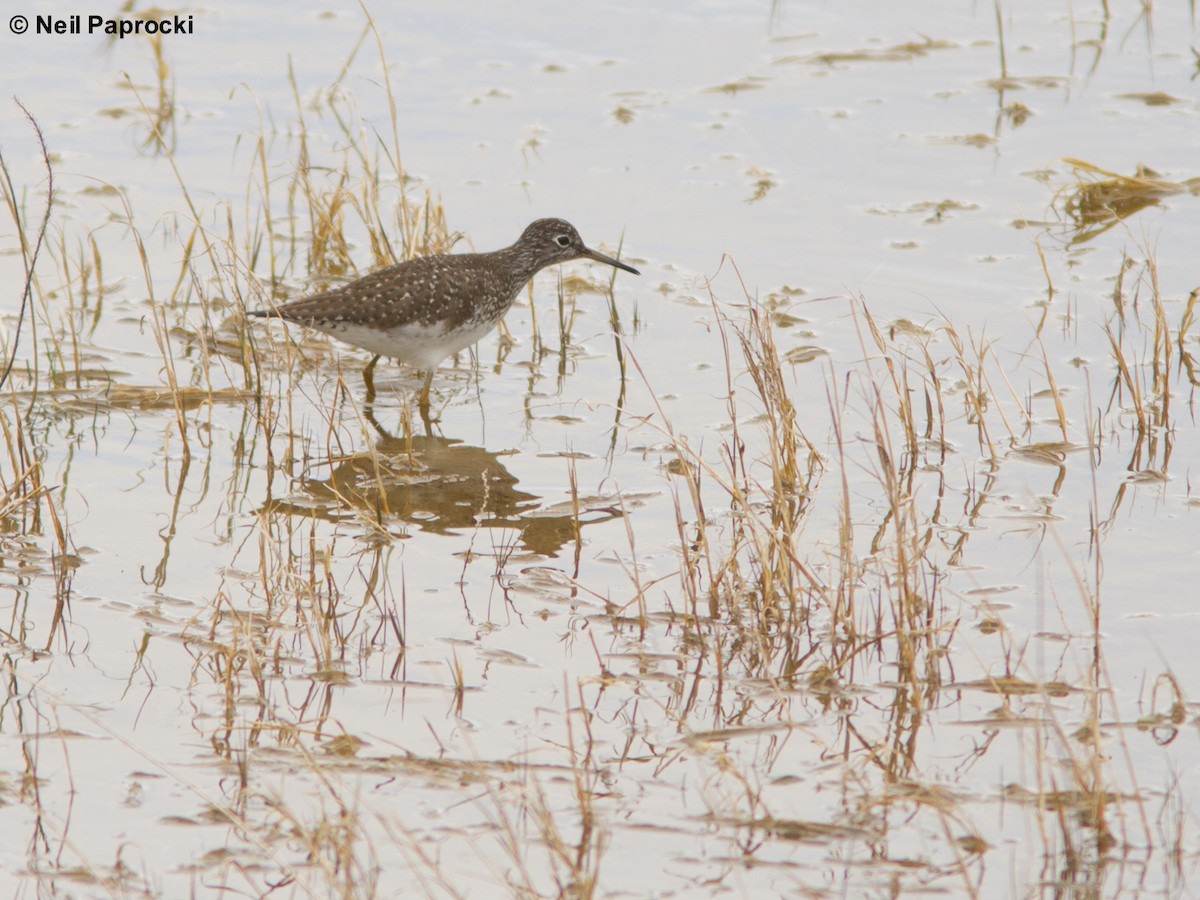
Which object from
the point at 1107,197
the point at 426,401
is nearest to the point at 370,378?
the point at 426,401

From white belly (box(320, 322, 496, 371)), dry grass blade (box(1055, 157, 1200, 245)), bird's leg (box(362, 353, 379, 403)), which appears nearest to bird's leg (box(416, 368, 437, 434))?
white belly (box(320, 322, 496, 371))

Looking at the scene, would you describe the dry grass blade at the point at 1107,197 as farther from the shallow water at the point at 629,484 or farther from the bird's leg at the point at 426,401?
the bird's leg at the point at 426,401

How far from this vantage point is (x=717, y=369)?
9414 mm

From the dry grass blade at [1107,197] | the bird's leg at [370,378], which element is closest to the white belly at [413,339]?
the bird's leg at [370,378]

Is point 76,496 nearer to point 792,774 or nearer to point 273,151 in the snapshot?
point 792,774

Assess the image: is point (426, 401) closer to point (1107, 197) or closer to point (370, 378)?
point (370, 378)

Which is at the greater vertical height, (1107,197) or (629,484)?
(1107,197)

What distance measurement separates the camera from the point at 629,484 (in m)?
7.97

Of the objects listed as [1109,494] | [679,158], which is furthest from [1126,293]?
[679,158]

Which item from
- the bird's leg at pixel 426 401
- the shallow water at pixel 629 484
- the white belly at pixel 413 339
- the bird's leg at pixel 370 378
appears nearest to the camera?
the shallow water at pixel 629 484

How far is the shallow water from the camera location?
4969mm

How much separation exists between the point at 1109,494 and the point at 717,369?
2488 millimetres

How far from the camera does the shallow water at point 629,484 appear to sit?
16.3 feet

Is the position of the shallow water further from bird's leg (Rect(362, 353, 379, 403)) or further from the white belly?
the white belly
